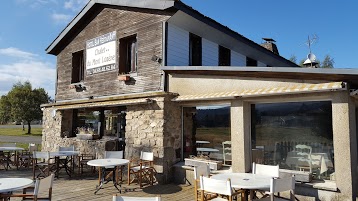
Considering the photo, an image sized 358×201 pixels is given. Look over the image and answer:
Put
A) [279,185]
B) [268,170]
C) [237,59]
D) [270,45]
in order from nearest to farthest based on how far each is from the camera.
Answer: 1. [279,185]
2. [268,170]
3. [237,59]
4. [270,45]

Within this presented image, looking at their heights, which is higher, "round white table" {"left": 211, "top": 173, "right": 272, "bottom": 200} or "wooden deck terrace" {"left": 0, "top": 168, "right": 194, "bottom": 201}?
"round white table" {"left": 211, "top": 173, "right": 272, "bottom": 200}

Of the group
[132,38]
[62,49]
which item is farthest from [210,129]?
[62,49]

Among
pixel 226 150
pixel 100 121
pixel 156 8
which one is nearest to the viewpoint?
pixel 226 150

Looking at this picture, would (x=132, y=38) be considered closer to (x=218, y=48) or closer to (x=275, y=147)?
(x=218, y=48)

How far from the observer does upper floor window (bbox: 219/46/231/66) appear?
40.8 feet

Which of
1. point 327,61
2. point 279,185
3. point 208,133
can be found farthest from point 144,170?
point 327,61

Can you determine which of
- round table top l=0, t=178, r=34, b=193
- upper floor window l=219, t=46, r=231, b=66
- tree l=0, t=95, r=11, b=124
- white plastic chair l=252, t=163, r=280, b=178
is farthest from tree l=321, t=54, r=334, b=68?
tree l=0, t=95, r=11, b=124

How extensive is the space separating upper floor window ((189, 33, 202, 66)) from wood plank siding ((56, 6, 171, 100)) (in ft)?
5.41

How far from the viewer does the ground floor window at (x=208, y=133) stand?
8.55 m

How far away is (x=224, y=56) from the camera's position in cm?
1270

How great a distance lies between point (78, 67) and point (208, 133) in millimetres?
8392

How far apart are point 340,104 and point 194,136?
15.5 feet

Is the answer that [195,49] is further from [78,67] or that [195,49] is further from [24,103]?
[24,103]

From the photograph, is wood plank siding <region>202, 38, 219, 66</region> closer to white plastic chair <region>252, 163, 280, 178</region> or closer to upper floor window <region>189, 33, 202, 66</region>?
upper floor window <region>189, 33, 202, 66</region>
